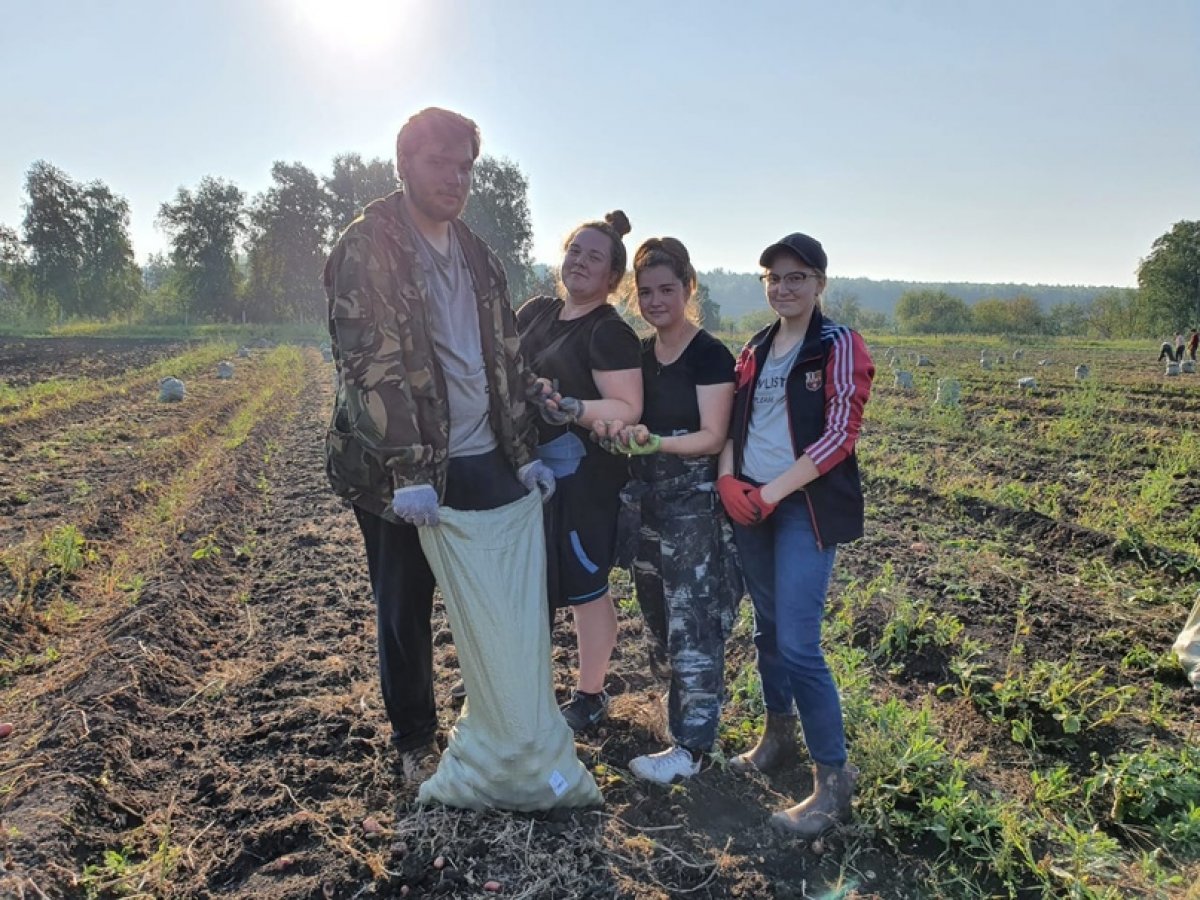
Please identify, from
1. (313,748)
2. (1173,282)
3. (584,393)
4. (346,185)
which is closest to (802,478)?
(584,393)

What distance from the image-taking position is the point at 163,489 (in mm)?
6457

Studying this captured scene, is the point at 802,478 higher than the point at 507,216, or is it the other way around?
the point at 507,216

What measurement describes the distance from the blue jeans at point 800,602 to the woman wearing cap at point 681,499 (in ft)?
0.48

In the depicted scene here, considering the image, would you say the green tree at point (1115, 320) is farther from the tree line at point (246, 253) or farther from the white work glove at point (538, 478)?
the white work glove at point (538, 478)

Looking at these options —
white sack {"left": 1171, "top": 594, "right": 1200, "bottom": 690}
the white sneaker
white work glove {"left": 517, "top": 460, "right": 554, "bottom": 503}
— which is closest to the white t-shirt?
white work glove {"left": 517, "top": 460, "right": 554, "bottom": 503}

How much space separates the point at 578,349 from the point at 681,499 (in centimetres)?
59

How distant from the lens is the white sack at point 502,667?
1.99 m

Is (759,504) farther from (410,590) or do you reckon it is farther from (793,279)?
(410,590)

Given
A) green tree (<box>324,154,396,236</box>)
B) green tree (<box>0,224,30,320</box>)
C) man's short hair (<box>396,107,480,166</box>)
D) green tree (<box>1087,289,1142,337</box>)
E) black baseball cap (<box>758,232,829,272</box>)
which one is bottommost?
black baseball cap (<box>758,232,829,272</box>)

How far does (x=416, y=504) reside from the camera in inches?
72.8

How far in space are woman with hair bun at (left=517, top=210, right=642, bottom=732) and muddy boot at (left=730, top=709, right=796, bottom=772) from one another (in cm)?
71

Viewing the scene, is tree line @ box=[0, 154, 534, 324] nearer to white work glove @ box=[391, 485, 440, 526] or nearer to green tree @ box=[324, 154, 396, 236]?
green tree @ box=[324, 154, 396, 236]

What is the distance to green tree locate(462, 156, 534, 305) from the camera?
138 feet

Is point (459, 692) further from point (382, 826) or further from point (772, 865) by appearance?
point (772, 865)
